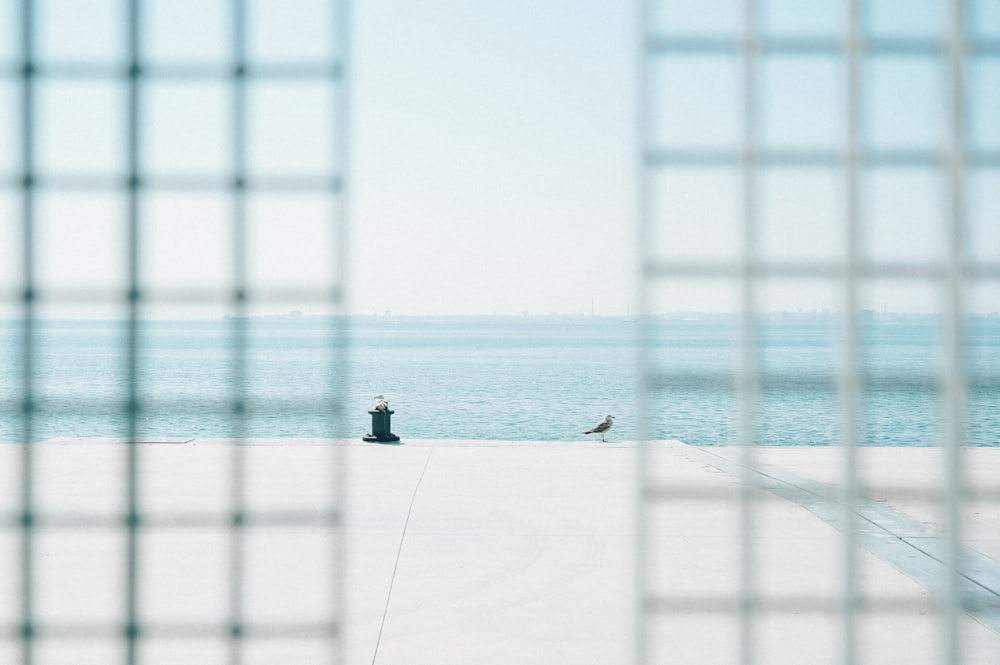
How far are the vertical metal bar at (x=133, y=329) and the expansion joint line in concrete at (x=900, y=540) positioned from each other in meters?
4.08

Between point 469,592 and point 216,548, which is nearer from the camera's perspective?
point 469,592

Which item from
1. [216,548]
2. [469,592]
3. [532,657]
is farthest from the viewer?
[216,548]

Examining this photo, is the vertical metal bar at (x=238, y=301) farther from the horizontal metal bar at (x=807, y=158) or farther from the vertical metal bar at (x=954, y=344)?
the vertical metal bar at (x=954, y=344)

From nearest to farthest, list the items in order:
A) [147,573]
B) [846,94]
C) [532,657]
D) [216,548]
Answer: [846,94]
[532,657]
[147,573]
[216,548]

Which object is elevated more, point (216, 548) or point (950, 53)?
point (950, 53)

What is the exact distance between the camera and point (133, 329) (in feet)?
9.18

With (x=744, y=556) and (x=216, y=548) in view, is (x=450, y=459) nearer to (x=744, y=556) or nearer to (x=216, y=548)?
(x=216, y=548)

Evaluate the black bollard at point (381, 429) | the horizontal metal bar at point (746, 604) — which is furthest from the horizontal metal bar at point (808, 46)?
the black bollard at point (381, 429)

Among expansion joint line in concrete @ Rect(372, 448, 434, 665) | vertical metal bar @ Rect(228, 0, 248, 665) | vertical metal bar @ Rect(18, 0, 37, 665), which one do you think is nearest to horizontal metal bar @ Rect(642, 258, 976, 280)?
vertical metal bar @ Rect(228, 0, 248, 665)

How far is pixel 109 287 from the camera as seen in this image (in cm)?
284

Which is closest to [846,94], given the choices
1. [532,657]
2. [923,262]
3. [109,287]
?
[923,262]

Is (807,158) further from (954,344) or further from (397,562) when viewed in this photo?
(397,562)

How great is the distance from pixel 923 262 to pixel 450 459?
39.7 ft

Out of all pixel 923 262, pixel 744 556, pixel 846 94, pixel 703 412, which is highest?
pixel 846 94
